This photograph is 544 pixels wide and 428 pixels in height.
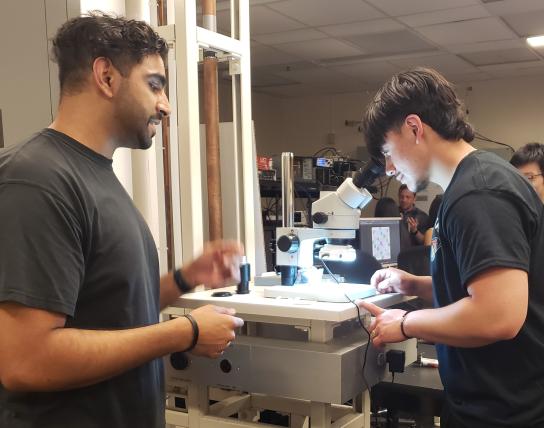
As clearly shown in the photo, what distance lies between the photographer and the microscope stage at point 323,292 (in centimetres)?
146

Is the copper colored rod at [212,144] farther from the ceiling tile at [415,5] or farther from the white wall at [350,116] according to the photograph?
the white wall at [350,116]

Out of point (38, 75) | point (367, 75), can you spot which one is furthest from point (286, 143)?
point (38, 75)

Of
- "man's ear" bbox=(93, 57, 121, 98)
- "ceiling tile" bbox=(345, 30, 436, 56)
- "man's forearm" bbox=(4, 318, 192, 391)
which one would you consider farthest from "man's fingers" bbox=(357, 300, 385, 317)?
"ceiling tile" bbox=(345, 30, 436, 56)

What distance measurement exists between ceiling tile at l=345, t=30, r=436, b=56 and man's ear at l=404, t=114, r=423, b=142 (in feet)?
12.4

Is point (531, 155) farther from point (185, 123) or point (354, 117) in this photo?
point (354, 117)

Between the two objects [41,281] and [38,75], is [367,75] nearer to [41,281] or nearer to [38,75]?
[38,75]

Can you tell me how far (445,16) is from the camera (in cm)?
434

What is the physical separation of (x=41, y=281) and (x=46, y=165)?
0.69 feet

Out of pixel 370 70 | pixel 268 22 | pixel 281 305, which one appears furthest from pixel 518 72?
pixel 281 305

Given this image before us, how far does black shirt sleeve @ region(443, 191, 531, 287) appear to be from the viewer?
3.46 ft

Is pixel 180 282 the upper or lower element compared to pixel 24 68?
lower

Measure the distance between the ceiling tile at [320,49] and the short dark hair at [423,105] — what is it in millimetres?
3966

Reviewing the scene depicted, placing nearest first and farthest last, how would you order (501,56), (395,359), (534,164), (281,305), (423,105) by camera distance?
(423,105)
(281,305)
(395,359)
(534,164)
(501,56)

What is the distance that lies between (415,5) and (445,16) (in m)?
0.40
